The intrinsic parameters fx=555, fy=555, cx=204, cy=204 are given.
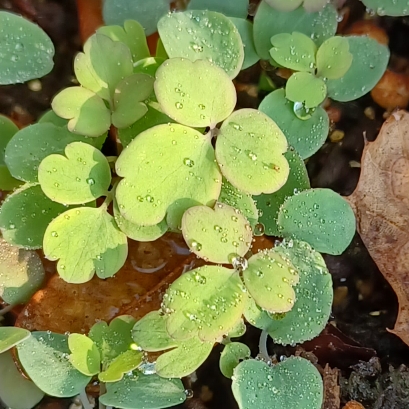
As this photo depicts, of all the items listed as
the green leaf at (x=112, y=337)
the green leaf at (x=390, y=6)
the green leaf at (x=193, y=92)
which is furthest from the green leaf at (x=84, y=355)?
the green leaf at (x=390, y=6)

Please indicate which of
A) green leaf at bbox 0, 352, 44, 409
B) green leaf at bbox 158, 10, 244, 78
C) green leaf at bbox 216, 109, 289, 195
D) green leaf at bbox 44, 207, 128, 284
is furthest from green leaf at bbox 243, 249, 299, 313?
green leaf at bbox 0, 352, 44, 409

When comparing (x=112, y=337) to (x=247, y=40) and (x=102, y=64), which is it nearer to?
(x=102, y=64)

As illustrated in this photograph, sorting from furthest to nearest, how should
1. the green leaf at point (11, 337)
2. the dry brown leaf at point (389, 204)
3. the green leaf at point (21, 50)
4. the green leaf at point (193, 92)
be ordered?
the dry brown leaf at point (389, 204)
the green leaf at point (21, 50)
the green leaf at point (11, 337)
the green leaf at point (193, 92)

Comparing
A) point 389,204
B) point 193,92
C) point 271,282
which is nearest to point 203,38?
point 193,92

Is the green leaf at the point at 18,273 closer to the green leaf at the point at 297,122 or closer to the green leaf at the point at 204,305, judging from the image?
the green leaf at the point at 204,305

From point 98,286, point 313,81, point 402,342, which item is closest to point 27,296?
point 98,286

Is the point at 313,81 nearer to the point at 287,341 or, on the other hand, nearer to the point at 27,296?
the point at 287,341
